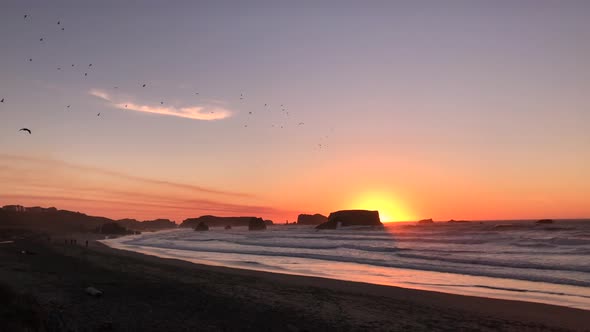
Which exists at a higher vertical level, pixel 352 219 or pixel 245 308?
pixel 352 219

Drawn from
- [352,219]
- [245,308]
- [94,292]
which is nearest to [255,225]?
[352,219]

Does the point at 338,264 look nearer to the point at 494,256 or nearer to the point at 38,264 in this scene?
A: the point at 494,256

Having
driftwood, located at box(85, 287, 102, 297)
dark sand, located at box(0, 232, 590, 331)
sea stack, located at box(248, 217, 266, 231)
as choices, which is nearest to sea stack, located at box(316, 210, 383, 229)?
sea stack, located at box(248, 217, 266, 231)

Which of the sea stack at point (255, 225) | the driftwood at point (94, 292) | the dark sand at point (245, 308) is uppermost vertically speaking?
the sea stack at point (255, 225)

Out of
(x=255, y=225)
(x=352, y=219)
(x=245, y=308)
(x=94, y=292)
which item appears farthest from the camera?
(x=255, y=225)

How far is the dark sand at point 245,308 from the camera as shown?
12.1 meters

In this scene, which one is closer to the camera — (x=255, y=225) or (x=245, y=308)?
(x=245, y=308)

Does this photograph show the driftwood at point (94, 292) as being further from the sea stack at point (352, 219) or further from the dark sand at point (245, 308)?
the sea stack at point (352, 219)

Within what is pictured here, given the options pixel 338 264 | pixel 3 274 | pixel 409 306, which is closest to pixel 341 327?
pixel 409 306

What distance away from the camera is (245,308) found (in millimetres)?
14891

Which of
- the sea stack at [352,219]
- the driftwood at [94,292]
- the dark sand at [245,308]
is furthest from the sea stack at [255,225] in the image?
the driftwood at [94,292]

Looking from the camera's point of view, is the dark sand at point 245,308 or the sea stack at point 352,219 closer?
the dark sand at point 245,308

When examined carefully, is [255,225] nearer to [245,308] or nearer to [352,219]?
[352,219]

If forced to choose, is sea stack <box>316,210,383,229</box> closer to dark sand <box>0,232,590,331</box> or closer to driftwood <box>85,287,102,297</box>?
dark sand <box>0,232,590,331</box>
